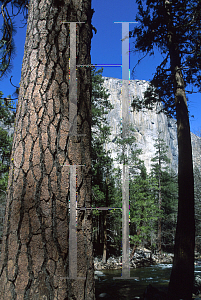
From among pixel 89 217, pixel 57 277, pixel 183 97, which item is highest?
pixel 183 97

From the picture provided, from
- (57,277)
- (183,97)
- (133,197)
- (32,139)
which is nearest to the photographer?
(57,277)

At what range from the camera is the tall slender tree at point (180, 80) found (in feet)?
12.0

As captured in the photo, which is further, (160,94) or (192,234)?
(160,94)

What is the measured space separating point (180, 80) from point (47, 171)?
4.89 m

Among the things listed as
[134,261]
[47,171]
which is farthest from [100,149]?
[47,171]

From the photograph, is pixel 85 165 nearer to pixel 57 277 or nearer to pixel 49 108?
pixel 49 108

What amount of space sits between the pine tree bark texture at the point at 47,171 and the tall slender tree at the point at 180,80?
11.4 ft

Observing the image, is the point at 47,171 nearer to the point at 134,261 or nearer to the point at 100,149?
the point at 100,149

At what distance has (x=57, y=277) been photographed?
782mm

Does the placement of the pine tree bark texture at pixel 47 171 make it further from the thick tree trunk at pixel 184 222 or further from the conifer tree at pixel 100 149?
the conifer tree at pixel 100 149

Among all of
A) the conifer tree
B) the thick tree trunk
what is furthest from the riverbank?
the thick tree trunk

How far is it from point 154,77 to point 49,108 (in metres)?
5.32

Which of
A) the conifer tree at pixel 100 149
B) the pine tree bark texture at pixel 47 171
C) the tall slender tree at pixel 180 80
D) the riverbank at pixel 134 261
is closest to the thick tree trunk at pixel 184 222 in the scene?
the tall slender tree at pixel 180 80

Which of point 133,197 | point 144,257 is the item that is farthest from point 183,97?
point 144,257
